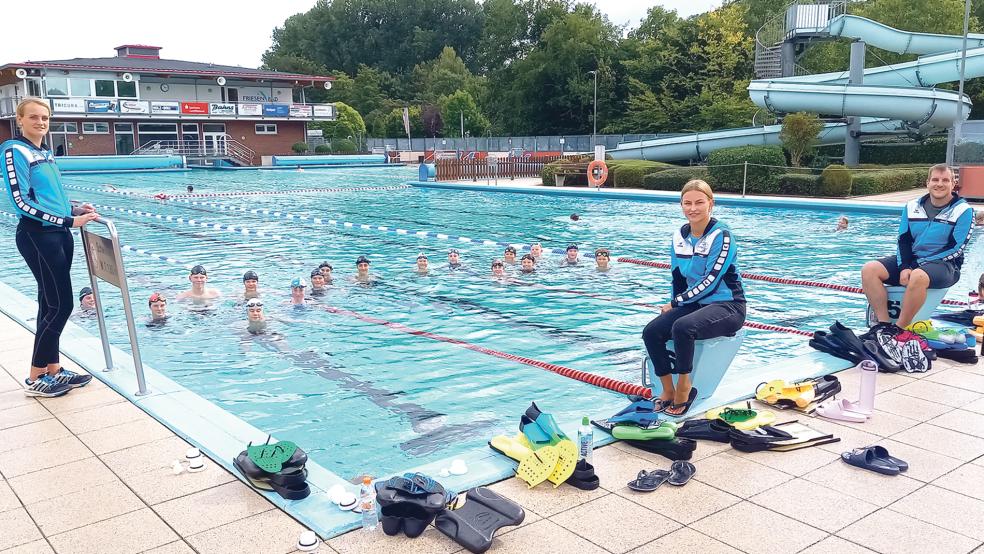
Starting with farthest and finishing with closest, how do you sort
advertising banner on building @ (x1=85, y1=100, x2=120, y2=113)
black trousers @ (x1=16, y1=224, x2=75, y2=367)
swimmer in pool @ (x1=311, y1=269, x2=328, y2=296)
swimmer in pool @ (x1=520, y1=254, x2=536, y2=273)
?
advertising banner on building @ (x1=85, y1=100, x2=120, y2=113) → swimmer in pool @ (x1=520, y1=254, x2=536, y2=273) → swimmer in pool @ (x1=311, y1=269, x2=328, y2=296) → black trousers @ (x1=16, y1=224, x2=75, y2=367)

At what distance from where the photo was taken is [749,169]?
76.8ft

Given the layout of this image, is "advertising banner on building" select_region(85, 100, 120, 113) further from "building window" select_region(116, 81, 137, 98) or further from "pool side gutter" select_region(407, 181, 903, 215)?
"pool side gutter" select_region(407, 181, 903, 215)

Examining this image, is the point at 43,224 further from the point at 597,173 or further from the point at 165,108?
the point at 165,108

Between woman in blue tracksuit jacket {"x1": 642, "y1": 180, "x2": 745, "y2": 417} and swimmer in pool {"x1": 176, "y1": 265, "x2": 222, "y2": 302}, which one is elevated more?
woman in blue tracksuit jacket {"x1": 642, "y1": 180, "x2": 745, "y2": 417}

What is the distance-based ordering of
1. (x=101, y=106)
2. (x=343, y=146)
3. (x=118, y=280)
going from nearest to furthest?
(x=118, y=280) → (x=101, y=106) → (x=343, y=146)

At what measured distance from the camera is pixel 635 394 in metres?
5.93

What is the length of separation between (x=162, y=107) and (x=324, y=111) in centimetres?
1107

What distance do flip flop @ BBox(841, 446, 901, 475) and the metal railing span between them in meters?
48.1

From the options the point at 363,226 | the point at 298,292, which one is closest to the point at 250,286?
the point at 298,292

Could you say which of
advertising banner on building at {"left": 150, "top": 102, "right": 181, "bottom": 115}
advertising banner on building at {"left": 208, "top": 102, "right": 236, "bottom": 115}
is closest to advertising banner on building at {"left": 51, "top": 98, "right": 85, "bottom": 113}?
advertising banner on building at {"left": 150, "top": 102, "right": 181, "bottom": 115}

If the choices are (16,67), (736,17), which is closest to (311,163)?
(16,67)

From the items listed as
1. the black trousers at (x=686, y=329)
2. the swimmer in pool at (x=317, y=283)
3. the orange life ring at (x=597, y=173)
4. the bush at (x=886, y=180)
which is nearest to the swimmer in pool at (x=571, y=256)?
the swimmer in pool at (x=317, y=283)

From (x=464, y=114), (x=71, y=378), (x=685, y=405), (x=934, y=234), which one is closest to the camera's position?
(x=685, y=405)

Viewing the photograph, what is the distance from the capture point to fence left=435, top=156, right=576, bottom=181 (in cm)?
3158
